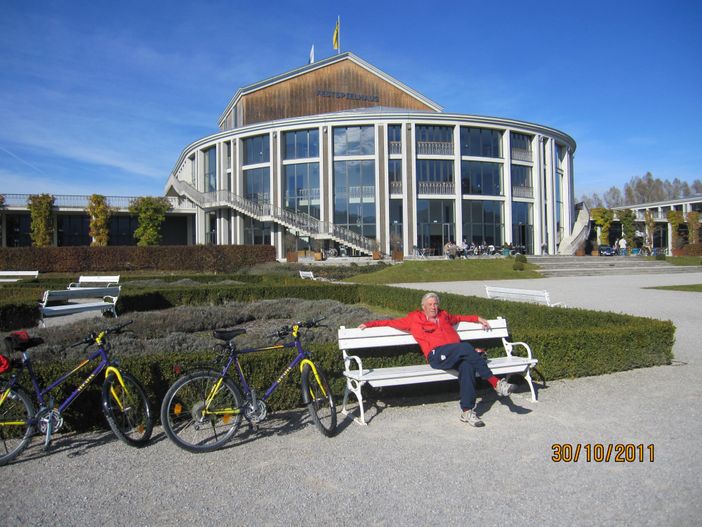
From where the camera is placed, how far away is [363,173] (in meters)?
38.2

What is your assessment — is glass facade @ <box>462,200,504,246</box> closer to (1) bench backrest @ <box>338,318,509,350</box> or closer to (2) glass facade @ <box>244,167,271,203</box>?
(2) glass facade @ <box>244,167,271,203</box>

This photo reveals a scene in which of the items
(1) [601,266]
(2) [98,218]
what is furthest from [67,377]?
(2) [98,218]

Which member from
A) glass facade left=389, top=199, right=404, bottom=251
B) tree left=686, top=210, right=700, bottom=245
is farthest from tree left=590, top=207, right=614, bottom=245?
glass facade left=389, top=199, right=404, bottom=251

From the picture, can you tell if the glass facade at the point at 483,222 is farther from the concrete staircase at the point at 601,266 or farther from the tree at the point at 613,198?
the tree at the point at 613,198

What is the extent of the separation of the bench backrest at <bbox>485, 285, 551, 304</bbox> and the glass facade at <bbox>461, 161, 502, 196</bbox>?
Result: 27.7 m

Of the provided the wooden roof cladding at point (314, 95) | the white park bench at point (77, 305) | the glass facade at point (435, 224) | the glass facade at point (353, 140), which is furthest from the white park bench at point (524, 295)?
the wooden roof cladding at point (314, 95)

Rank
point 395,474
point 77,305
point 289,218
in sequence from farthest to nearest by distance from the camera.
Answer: point 289,218 → point 77,305 → point 395,474

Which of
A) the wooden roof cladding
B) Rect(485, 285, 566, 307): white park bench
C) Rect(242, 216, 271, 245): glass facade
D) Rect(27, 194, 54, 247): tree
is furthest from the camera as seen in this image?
the wooden roof cladding

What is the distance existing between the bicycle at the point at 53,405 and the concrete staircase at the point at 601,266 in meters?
25.8

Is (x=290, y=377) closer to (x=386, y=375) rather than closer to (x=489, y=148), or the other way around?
(x=386, y=375)

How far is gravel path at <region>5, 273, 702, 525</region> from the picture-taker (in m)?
3.22

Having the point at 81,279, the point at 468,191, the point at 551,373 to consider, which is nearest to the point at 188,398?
the point at 551,373

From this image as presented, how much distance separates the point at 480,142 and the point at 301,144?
1358 cm

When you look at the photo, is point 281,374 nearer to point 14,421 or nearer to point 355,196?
point 14,421
